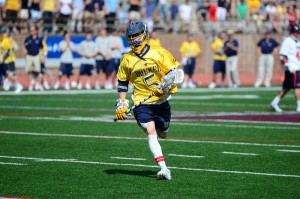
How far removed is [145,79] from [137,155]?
2.15 m

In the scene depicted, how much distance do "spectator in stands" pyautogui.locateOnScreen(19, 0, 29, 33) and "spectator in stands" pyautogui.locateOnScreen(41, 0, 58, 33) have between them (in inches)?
29.8

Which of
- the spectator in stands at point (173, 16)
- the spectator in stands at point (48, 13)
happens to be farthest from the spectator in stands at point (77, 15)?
the spectator in stands at point (173, 16)

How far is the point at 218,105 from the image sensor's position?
23.9 m

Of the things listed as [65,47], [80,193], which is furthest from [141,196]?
[65,47]

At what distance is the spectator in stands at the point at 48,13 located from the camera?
109 ft

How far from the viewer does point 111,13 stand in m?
35.8

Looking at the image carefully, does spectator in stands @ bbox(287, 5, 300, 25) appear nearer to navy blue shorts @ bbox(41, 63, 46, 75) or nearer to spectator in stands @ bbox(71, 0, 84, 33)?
spectator in stands @ bbox(71, 0, 84, 33)

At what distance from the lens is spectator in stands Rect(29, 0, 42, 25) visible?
32.9 m

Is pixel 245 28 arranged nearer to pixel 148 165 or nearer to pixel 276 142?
pixel 276 142

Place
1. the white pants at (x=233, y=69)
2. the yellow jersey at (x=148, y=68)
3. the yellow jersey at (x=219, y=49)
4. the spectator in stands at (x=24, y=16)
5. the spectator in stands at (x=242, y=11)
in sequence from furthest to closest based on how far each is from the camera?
the spectator in stands at (x=242, y=11)
the yellow jersey at (x=219, y=49)
the white pants at (x=233, y=69)
the spectator in stands at (x=24, y=16)
the yellow jersey at (x=148, y=68)

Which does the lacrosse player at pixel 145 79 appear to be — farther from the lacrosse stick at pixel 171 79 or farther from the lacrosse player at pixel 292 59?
the lacrosse player at pixel 292 59

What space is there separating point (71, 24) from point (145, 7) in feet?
11.7

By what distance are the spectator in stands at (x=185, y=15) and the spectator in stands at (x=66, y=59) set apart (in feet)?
24.6

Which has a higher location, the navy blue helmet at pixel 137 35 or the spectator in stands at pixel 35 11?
the navy blue helmet at pixel 137 35
